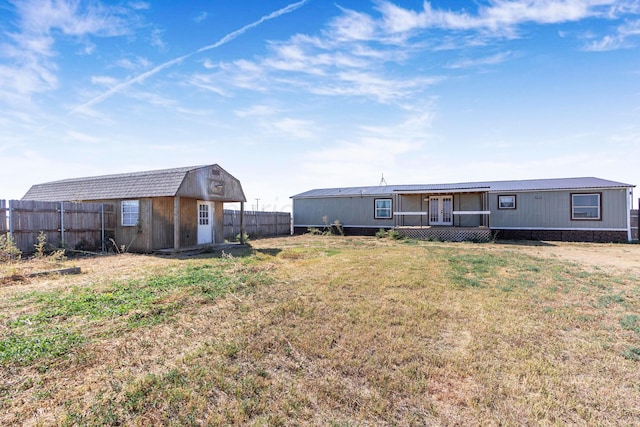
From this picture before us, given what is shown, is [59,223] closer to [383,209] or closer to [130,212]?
[130,212]

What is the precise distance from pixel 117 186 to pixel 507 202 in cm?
2073

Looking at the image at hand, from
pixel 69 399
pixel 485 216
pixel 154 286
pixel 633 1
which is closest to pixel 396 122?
pixel 633 1

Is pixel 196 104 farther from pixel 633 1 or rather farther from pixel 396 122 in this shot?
pixel 633 1

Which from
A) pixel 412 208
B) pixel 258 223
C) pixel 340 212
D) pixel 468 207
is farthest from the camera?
pixel 340 212

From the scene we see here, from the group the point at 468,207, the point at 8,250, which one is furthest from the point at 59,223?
the point at 468,207

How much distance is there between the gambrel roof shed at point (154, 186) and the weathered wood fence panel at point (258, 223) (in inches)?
174

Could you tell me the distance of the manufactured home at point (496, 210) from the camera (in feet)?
57.5

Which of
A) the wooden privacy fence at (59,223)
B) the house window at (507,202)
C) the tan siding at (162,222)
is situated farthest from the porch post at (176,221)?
the house window at (507,202)

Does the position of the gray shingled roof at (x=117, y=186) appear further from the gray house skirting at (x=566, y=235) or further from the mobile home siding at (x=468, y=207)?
the gray house skirting at (x=566, y=235)

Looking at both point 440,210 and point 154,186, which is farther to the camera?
point 440,210

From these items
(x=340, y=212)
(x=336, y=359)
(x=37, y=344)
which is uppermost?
(x=340, y=212)

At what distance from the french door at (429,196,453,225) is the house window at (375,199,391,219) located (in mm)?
2711

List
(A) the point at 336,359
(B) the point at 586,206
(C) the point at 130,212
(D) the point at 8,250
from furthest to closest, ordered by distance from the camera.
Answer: (B) the point at 586,206, (C) the point at 130,212, (D) the point at 8,250, (A) the point at 336,359

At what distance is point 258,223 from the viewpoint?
22.5 m
